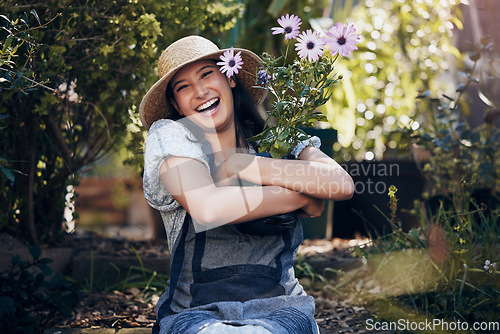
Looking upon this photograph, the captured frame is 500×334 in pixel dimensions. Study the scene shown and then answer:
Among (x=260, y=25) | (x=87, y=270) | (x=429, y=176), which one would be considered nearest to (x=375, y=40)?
(x=260, y=25)

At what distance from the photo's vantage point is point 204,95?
2096 millimetres

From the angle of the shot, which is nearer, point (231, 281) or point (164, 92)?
point (231, 281)

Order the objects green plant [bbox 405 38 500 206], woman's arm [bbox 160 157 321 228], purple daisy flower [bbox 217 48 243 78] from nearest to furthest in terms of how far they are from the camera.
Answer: woman's arm [bbox 160 157 321 228]
purple daisy flower [bbox 217 48 243 78]
green plant [bbox 405 38 500 206]

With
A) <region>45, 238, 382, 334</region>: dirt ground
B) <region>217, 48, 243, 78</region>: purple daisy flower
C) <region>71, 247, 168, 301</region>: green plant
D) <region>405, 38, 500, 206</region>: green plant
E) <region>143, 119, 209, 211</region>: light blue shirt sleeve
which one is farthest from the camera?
<region>405, 38, 500, 206</region>: green plant

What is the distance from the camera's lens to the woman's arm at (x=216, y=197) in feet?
5.89

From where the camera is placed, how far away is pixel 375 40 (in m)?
5.58

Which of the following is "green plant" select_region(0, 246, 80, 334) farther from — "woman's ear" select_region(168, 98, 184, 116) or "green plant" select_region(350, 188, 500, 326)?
"green plant" select_region(350, 188, 500, 326)

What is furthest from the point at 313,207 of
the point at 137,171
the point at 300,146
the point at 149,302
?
the point at 137,171

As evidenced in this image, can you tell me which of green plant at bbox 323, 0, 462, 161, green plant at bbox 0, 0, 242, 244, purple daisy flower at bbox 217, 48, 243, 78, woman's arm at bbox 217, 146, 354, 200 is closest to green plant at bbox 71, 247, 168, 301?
green plant at bbox 0, 0, 242, 244

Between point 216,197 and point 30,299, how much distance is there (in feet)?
4.21

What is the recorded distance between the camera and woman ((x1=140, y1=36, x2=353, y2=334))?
1.82 m

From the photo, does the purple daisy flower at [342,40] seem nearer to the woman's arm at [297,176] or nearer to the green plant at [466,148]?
the woman's arm at [297,176]

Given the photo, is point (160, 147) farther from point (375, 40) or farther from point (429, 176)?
point (375, 40)

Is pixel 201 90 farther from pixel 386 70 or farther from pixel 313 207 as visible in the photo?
pixel 386 70
